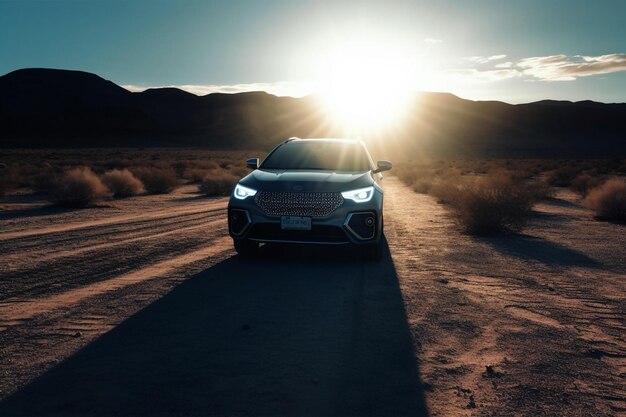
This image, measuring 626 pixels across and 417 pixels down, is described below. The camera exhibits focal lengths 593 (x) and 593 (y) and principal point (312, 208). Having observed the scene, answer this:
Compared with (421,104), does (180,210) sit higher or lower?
lower

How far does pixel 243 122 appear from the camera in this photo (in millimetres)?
163875

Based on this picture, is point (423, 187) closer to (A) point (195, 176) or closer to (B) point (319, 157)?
(A) point (195, 176)

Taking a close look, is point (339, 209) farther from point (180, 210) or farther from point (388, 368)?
point (180, 210)

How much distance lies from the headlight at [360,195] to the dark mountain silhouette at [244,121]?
107 meters

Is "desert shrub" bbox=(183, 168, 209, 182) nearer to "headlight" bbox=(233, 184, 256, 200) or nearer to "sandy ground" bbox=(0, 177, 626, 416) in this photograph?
"sandy ground" bbox=(0, 177, 626, 416)

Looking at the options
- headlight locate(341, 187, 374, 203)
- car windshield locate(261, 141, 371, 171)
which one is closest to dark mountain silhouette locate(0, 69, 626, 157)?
car windshield locate(261, 141, 371, 171)

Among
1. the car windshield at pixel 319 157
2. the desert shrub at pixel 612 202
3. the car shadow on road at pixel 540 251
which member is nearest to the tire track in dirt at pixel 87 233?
the car windshield at pixel 319 157

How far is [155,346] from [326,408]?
5.56 feet

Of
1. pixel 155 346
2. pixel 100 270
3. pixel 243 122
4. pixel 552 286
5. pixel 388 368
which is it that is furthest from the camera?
pixel 243 122

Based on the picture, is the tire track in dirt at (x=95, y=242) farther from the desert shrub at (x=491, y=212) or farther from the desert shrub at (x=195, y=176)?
the desert shrub at (x=195, y=176)

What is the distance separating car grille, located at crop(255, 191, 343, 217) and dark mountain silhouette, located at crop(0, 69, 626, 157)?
107748 millimetres

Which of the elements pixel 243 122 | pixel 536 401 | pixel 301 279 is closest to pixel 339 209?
pixel 301 279

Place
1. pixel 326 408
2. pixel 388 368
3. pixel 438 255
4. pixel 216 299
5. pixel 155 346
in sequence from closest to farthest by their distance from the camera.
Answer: pixel 326 408 < pixel 388 368 < pixel 155 346 < pixel 216 299 < pixel 438 255

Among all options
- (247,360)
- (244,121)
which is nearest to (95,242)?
(247,360)
